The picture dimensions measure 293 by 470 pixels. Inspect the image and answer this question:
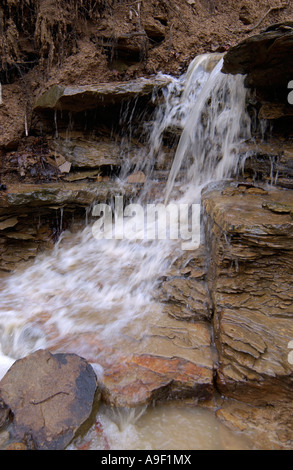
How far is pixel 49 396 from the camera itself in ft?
7.04

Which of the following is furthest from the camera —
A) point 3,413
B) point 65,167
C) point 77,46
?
point 77,46

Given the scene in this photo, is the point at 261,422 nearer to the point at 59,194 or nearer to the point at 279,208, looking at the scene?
the point at 279,208

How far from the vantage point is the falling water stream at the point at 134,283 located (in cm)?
216

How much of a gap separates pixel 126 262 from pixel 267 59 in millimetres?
3189

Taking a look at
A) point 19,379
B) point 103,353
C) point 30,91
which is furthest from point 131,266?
point 30,91

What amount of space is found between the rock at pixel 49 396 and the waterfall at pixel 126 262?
28 cm

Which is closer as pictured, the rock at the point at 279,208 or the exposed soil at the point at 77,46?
the rock at the point at 279,208

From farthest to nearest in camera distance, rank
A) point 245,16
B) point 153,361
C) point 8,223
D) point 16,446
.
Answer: point 245,16 < point 8,223 < point 153,361 < point 16,446

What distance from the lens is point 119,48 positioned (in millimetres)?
5547

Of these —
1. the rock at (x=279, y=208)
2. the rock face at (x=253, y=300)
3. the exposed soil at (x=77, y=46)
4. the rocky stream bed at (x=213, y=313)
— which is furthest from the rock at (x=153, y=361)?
the exposed soil at (x=77, y=46)

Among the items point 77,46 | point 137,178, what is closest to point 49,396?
point 137,178

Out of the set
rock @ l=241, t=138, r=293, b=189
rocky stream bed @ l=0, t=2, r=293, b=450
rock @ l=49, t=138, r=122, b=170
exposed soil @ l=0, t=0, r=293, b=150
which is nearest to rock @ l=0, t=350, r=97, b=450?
rocky stream bed @ l=0, t=2, r=293, b=450

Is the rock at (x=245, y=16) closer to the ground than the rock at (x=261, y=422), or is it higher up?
higher up

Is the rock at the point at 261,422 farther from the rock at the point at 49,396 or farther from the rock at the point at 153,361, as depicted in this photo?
the rock at the point at 49,396
